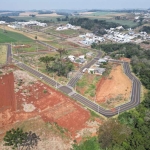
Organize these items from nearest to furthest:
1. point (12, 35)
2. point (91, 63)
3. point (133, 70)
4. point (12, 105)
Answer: point (12, 105) → point (133, 70) → point (91, 63) → point (12, 35)

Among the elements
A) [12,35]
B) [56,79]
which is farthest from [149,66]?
[12,35]

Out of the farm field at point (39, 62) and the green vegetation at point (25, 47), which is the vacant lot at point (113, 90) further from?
the green vegetation at point (25, 47)

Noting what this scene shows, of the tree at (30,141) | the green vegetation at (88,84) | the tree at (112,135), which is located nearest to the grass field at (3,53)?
the green vegetation at (88,84)

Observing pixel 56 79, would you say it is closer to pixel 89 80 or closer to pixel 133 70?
pixel 89 80

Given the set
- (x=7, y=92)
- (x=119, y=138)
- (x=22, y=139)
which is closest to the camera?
(x=22, y=139)

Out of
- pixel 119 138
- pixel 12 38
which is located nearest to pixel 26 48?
pixel 12 38

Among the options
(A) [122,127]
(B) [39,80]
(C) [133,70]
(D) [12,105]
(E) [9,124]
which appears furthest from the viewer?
(C) [133,70]

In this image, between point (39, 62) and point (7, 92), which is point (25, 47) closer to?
point (39, 62)
